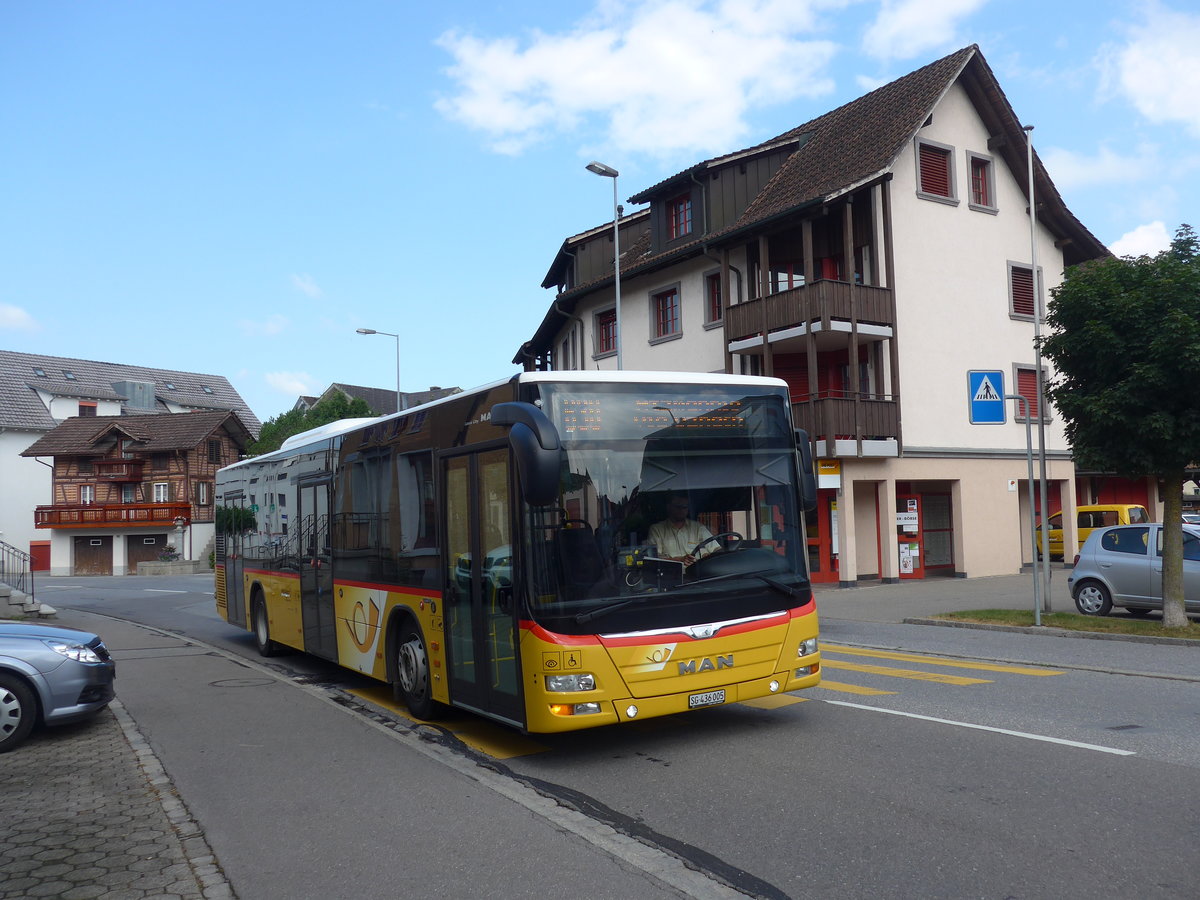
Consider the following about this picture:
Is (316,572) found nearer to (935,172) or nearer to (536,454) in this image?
(536,454)

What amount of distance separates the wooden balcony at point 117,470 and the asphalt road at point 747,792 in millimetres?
62889

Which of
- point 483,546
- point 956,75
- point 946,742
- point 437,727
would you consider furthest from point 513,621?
point 956,75

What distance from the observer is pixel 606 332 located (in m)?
35.7

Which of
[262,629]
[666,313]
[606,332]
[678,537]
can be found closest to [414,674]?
[678,537]

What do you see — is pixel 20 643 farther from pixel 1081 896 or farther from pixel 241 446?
pixel 241 446

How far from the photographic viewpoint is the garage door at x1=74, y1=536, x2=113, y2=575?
6644 centimetres

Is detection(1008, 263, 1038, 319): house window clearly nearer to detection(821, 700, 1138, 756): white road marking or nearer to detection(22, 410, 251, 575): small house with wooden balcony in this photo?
detection(821, 700, 1138, 756): white road marking

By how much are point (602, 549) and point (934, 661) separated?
7.05m

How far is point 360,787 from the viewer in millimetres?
6883

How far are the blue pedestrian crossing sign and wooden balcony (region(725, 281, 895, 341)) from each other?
10.6m

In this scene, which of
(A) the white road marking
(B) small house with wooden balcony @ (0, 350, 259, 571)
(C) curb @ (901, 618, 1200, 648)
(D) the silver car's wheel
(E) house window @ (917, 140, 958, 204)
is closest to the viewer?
(A) the white road marking

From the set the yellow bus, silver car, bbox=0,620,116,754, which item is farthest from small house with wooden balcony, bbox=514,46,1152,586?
silver car, bbox=0,620,116,754

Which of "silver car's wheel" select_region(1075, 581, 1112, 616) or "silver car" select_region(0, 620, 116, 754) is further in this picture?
"silver car's wheel" select_region(1075, 581, 1112, 616)

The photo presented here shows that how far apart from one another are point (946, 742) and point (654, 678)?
2.17 metres
